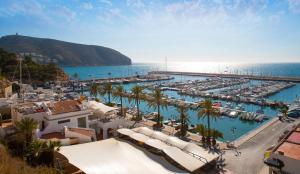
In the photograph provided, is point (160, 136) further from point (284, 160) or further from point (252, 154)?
point (284, 160)

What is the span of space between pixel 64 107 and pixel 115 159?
13.2 m

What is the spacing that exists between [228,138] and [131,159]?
88.0 feet

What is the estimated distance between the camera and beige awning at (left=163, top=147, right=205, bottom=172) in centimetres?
1866

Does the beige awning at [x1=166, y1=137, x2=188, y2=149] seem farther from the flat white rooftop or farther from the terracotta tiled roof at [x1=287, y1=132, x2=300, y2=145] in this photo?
the terracotta tiled roof at [x1=287, y1=132, x2=300, y2=145]

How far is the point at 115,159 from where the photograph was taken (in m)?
18.0

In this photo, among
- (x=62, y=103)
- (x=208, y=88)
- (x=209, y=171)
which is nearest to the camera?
(x=209, y=171)

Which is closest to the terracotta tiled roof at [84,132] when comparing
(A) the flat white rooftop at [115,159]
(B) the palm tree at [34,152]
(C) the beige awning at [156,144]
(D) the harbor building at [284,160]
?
(A) the flat white rooftop at [115,159]

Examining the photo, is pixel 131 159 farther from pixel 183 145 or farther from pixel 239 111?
pixel 239 111

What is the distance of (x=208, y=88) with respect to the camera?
9100cm

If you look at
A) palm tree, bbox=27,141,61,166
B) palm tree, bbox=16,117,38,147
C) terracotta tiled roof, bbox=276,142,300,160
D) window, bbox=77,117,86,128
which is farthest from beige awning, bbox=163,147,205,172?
window, bbox=77,117,86,128

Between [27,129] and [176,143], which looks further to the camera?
[176,143]

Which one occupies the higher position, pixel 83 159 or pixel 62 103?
pixel 62 103

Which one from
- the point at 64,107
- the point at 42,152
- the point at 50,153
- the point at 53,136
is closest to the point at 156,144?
the point at 50,153

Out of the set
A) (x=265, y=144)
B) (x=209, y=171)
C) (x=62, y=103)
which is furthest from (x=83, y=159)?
(x=265, y=144)
